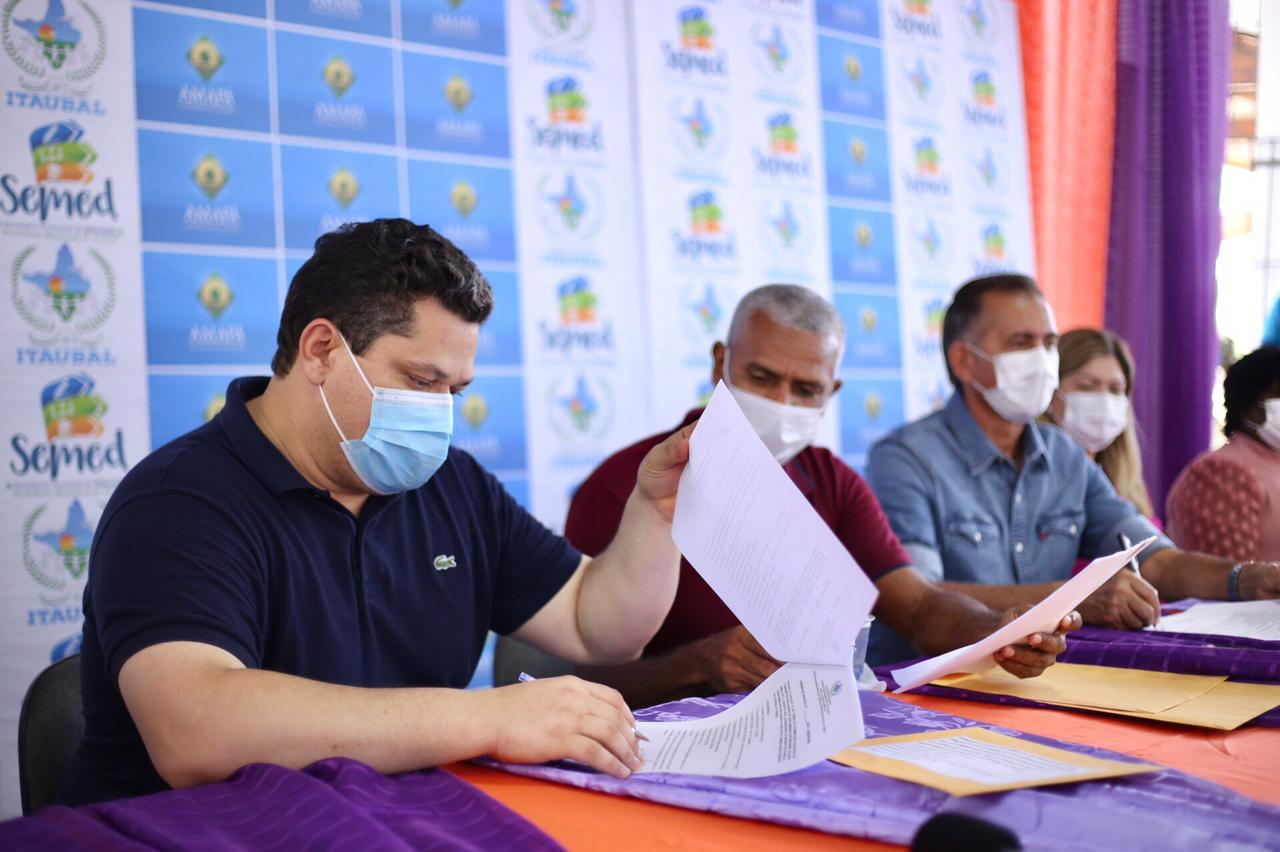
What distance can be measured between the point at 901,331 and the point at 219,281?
Result: 2.65 m

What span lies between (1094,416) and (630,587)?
2.51 m

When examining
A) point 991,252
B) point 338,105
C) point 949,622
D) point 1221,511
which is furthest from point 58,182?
point 991,252

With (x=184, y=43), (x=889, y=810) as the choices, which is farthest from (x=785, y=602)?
(x=184, y=43)

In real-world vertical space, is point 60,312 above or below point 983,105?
below

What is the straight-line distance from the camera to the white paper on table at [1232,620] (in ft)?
5.41

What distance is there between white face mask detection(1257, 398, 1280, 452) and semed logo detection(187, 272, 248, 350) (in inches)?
113

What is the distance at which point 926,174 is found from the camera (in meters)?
4.50

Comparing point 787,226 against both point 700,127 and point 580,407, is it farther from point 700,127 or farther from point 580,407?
point 580,407

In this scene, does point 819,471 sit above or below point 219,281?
below

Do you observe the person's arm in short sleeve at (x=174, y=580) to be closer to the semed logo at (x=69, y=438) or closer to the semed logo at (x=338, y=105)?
the semed logo at (x=69, y=438)

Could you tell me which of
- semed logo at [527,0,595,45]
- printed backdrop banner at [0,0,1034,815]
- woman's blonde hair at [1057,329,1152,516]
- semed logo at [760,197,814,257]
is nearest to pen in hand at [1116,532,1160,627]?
woman's blonde hair at [1057,329,1152,516]

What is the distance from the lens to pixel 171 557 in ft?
→ 3.97

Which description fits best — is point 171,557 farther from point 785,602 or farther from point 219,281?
point 219,281

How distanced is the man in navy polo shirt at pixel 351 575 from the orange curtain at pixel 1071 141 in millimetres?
3781
